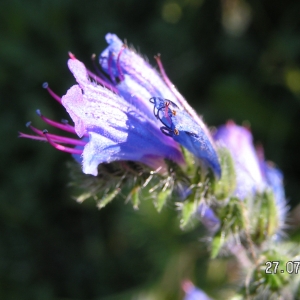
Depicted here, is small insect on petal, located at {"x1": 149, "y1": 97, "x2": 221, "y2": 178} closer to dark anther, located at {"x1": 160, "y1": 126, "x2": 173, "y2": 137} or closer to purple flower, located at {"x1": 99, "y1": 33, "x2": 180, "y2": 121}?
dark anther, located at {"x1": 160, "y1": 126, "x2": 173, "y2": 137}

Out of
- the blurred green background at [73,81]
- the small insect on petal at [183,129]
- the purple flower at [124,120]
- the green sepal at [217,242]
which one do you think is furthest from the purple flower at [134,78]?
the blurred green background at [73,81]

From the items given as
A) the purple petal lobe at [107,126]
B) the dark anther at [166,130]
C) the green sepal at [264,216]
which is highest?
the purple petal lobe at [107,126]

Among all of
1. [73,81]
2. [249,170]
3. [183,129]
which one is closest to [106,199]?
[183,129]

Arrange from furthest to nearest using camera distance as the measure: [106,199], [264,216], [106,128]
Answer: [264,216] < [106,199] < [106,128]

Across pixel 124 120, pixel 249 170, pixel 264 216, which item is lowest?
pixel 264 216

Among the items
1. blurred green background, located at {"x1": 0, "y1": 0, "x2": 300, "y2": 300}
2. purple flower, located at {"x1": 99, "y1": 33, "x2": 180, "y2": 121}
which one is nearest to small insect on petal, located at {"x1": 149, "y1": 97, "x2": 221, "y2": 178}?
purple flower, located at {"x1": 99, "y1": 33, "x2": 180, "y2": 121}

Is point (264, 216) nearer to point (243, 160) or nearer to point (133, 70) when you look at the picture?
point (243, 160)

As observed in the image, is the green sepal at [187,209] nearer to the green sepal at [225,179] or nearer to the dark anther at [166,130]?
the green sepal at [225,179]
